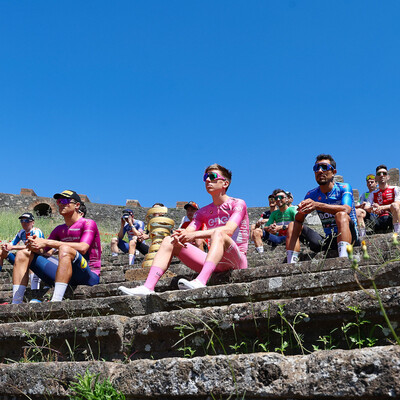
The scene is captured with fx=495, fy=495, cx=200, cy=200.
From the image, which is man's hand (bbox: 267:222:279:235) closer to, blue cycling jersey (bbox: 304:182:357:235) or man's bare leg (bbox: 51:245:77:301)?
blue cycling jersey (bbox: 304:182:357:235)

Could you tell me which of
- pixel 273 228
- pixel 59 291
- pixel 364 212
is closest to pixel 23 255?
pixel 59 291

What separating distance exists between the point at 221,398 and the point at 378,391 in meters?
0.65

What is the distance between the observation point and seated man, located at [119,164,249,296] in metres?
3.96

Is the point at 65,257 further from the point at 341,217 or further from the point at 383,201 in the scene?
the point at 383,201

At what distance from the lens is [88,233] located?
5355mm

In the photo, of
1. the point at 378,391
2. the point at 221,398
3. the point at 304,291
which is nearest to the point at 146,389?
the point at 221,398

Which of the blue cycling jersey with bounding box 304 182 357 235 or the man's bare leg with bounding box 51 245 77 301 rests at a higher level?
the blue cycling jersey with bounding box 304 182 357 235

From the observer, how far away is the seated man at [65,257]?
15.5ft

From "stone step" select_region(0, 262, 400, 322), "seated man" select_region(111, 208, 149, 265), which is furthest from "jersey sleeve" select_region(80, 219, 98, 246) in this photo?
"seated man" select_region(111, 208, 149, 265)

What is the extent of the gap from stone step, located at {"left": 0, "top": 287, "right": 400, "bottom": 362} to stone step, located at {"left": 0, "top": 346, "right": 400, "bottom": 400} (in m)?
0.29

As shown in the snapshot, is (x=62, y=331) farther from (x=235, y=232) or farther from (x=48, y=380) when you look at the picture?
(x=235, y=232)

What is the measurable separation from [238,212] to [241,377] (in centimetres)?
267

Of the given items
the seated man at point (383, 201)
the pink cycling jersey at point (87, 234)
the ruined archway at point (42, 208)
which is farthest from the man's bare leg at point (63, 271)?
the ruined archway at point (42, 208)

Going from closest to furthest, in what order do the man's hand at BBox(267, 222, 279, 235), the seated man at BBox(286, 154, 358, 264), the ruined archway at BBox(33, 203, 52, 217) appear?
the seated man at BBox(286, 154, 358, 264) < the man's hand at BBox(267, 222, 279, 235) < the ruined archway at BBox(33, 203, 52, 217)
